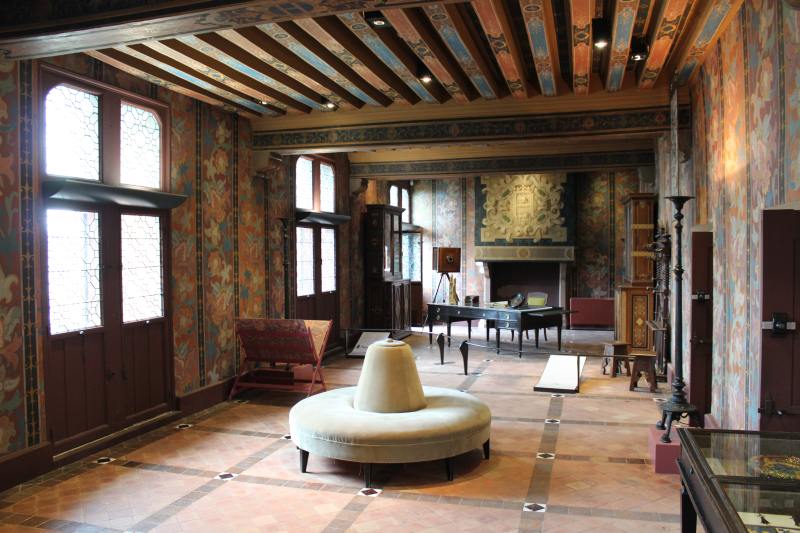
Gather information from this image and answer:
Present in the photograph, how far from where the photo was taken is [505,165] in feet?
36.3

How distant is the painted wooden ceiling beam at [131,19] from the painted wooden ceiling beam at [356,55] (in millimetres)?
1253

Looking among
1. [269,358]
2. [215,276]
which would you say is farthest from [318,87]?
[269,358]

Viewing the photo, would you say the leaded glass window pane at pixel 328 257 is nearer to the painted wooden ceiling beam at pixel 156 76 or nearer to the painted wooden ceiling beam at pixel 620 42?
the painted wooden ceiling beam at pixel 156 76

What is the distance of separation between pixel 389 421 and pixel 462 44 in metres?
3.17

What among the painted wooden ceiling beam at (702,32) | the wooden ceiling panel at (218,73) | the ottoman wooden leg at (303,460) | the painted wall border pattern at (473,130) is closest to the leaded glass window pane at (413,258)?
the painted wall border pattern at (473,130)

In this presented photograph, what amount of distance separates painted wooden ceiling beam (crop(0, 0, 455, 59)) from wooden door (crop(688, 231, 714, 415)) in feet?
13.0

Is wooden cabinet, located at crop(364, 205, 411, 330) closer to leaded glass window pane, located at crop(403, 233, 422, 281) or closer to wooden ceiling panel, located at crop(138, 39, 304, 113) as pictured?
leaded glass window pane, located at crop(403, 233, 422, 281)

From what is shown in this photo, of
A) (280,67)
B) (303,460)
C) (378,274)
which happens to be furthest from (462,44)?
(378,274)

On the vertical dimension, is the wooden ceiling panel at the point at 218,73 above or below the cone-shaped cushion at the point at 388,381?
above

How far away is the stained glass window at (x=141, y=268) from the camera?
6047mm

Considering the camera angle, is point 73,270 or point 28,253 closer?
point 28,253

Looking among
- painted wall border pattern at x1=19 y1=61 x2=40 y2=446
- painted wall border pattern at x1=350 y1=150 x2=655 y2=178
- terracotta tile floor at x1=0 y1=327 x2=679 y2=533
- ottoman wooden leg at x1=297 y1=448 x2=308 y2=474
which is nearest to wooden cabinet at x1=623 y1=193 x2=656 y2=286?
painted wall border pattern at x1=350 y1=150 x2=655 y2=178

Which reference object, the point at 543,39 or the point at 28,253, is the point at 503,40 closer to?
the point at 543,39

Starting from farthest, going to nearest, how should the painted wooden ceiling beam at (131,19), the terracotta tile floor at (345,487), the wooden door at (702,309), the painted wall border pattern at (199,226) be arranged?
the painted wall border pattern at (199,226) < the wooden door at (702,309) < the terracotta tile floor at (345,487) < the painted wooden ceiling beam at (131,19)
